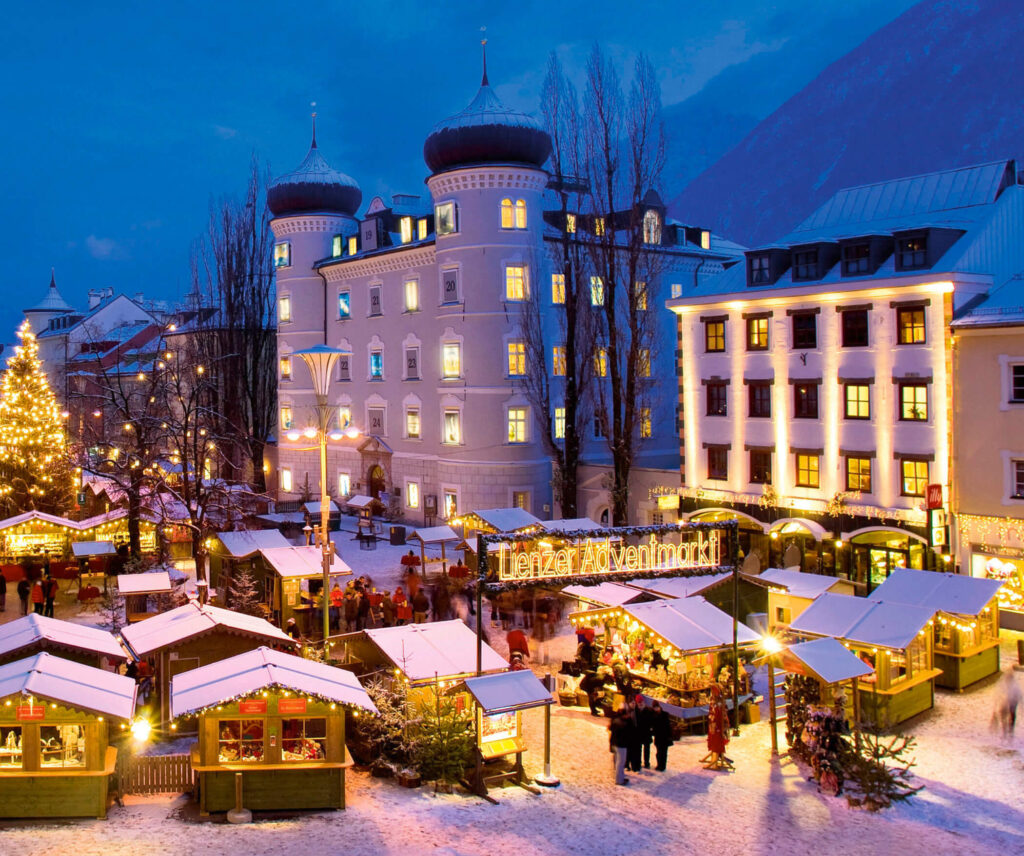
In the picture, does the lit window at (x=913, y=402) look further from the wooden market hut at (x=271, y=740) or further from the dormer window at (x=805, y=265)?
the wooden market hut at (x=271, y=740)

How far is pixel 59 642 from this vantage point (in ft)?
56.6

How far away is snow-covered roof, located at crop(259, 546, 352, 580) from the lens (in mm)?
25656

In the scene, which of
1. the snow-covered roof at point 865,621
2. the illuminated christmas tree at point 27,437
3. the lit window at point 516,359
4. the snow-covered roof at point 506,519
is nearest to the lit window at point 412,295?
the lit window at point 516,359

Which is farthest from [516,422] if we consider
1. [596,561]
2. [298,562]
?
[596,561]

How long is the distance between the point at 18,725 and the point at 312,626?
12.1m

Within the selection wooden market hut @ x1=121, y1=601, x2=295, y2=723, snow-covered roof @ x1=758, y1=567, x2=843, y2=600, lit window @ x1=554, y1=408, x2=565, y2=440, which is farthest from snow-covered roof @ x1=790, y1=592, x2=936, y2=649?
lit window @ x1=554, y1=408, x2=565, y2=440

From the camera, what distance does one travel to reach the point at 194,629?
62.1 feet

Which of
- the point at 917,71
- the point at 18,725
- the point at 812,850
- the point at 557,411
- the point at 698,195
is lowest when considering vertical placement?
the point at 812,850

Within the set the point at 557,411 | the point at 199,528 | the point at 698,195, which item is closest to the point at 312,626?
the point at 199,528

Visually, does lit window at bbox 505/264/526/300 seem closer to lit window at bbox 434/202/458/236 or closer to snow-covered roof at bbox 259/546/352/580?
lit window at bbox 434/202/458/236

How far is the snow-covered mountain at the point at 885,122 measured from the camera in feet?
326

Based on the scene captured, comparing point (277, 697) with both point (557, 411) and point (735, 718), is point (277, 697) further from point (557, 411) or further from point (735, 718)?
point (557, 411)

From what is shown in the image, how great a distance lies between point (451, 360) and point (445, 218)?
6.19 metres

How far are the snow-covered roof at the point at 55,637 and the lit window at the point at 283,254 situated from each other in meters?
36.7
